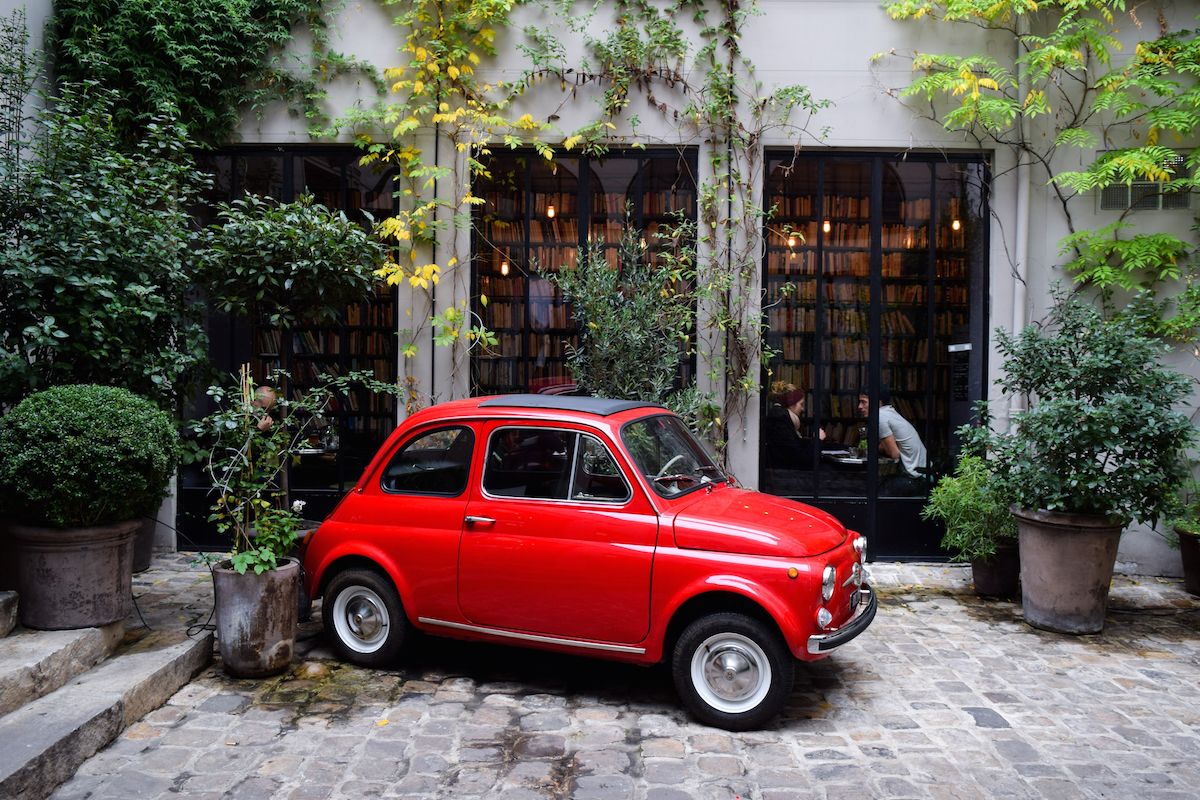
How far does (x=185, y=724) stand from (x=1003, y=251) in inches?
313

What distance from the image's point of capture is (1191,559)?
762cm

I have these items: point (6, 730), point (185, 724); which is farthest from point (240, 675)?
point (6, 730)

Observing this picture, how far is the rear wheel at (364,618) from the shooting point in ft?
18.0

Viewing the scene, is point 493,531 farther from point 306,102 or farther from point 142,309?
point 306,102

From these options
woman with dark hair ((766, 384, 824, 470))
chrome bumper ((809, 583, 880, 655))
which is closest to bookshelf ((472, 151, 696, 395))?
woman with dark hair ((766, 384, 824, 470))

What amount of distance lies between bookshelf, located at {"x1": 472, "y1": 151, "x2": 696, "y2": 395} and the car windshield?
10.3 feet

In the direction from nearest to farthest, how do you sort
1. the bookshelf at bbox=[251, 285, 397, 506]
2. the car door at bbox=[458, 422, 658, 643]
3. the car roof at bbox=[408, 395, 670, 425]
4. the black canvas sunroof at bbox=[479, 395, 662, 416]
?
the car door at bbox=[458, 422, 658, 643] < the car roof at bbox=[408, 395, 670, 425] < the black canvas sunroof at bbox=[479, 395, 662, 416] < the bookshelf at bbox=[251, 285, 397, 506]

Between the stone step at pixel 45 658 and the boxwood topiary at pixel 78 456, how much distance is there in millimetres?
649

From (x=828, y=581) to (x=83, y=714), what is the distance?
3.90m

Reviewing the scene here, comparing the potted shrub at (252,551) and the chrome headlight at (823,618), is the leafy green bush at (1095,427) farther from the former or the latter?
the potted shrub at (252,551)

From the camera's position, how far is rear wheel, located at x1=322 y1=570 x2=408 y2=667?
5.50 metres

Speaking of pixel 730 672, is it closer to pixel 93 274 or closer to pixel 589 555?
pixel 589 555

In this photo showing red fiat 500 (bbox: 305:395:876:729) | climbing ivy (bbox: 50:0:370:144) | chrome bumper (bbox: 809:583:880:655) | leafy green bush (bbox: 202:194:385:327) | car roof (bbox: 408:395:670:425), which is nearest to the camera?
chrome bumper (bbox: 809:583:880:655)

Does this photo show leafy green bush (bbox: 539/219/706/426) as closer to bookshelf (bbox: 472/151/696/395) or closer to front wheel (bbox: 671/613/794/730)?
bookshelf (bbox: 472/151/696/395)
